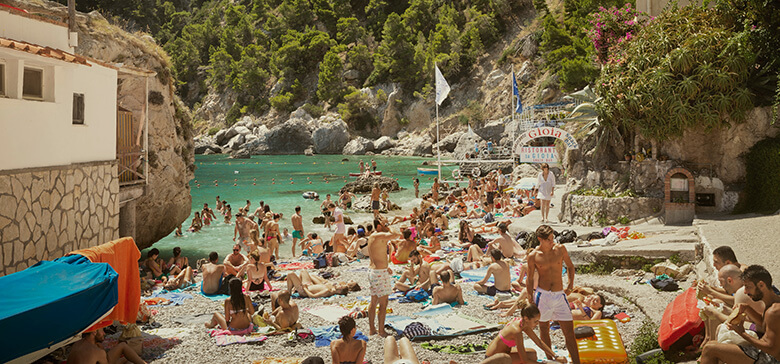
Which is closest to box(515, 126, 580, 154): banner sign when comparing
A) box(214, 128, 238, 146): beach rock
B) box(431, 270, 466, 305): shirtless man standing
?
box(431, 270, 466, 305): shirtless man standing

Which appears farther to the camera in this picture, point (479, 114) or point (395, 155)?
point (395, 155)

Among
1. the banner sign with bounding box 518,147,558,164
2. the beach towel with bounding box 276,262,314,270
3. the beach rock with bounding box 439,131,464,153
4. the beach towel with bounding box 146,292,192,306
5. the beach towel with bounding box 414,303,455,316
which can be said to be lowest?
the beach towel with bounding box 146,292,192,306

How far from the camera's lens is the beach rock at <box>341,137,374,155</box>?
230ft

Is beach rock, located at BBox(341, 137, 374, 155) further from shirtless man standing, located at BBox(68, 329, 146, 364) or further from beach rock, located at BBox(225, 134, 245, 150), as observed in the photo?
shirtless man standing, located at BBox(68, 329, 146, 364)

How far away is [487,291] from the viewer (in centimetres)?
935

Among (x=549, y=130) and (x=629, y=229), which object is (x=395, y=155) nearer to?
(x=549, y=130)

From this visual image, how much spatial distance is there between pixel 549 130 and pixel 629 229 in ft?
22.5

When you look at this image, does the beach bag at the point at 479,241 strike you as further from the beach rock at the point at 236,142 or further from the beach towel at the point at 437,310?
the beach rock at the point at 236,142

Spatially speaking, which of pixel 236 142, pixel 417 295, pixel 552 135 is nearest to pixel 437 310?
pixel 417 295

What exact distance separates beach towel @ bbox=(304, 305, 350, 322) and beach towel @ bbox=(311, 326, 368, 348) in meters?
0.54

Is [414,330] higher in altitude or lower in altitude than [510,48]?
lower

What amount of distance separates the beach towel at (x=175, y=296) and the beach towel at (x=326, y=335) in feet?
10.9

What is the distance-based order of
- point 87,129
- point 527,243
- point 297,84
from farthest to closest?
point 297,84, point 527,243, point 87,129

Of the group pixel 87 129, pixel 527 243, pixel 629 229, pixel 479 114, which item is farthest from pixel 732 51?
pixel 479 114
